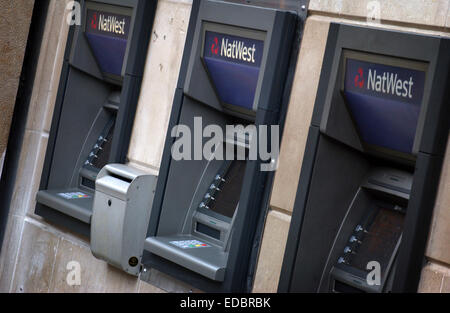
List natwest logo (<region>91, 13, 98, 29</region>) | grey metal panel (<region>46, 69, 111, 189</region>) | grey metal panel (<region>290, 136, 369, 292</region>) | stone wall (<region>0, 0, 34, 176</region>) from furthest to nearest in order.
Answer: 1. stone wall (<region>0, 0, 34, 176</region>)
2. grey metal panel (<region>46, 69, 111, 189</region>)
3. natwest logo (<region>91, 13, 98, 29</region>)
4. grey metal panel (<region>290, 136, 369, 292</region>)

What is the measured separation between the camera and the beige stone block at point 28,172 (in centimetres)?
487

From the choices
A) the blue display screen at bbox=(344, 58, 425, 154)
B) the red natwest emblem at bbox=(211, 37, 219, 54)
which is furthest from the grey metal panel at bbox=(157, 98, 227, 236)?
the blue display screen at bbox=(344, 58, 425, 154)

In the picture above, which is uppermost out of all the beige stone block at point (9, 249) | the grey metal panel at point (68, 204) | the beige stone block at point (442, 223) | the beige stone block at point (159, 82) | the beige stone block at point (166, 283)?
the beige stone block at point (159, 82)

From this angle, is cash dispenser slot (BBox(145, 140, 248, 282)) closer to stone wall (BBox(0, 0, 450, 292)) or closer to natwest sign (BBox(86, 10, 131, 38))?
stone wall (BBox(0, 0, 450, 292))

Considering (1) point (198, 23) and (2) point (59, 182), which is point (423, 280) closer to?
(1) point (198, 23)

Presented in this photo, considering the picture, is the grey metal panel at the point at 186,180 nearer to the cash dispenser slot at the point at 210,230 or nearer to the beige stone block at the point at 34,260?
the cash dispenser slot at the point at 210,230

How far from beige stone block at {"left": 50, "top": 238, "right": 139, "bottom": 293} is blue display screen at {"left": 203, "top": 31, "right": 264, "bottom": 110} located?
46.2 inches

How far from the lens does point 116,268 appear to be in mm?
4188

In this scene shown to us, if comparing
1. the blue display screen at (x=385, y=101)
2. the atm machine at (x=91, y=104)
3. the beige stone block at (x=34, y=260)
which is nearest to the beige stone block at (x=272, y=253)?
the blue display screen at (x=385, y=101)

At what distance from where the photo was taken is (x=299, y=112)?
3.37 metres

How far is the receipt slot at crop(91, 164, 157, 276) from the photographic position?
3.94 metres

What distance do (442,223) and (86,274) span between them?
90.7 inches

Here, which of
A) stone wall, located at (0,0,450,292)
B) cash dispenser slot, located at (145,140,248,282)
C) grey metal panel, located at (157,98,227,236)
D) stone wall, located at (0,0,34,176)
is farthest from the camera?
stone wall, located at (0,0,34,176)

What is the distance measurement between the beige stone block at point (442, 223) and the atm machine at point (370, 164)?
0.02 meters
